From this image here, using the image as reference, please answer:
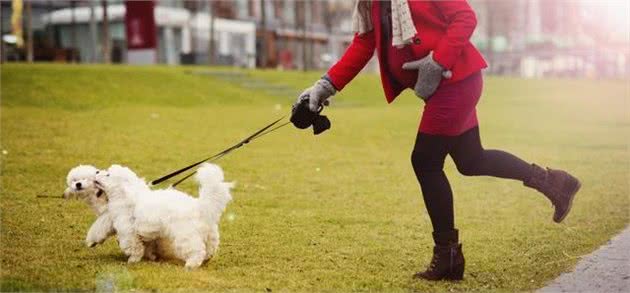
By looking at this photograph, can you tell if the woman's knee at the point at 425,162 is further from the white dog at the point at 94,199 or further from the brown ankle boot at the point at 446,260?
the white dog at the point at 94,199

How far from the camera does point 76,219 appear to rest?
7.64 m

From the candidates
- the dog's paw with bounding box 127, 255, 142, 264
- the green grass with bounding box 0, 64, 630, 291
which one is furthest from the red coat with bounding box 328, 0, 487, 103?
the dog's paw with bounding box 127, 255, 142, 264

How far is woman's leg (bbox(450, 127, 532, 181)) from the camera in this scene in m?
5.26

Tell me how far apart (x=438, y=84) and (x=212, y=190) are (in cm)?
153

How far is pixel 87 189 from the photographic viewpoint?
5.77 metres

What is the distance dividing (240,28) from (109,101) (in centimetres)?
3159

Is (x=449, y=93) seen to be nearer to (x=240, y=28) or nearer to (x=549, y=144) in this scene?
(x=549, y=144)

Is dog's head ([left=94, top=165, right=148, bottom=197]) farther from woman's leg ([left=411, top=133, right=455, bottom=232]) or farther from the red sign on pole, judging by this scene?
the red sign on pole

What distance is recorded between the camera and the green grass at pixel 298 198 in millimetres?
5453

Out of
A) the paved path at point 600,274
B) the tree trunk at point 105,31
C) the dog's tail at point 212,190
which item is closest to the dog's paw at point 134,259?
the dog's tail at point 212,190

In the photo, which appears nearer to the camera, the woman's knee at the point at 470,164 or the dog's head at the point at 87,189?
the woman's knee at the point at 470,164

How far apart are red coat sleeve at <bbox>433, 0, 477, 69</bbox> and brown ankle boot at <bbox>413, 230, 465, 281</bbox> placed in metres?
1.05

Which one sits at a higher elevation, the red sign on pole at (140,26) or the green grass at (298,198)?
the red sign on pole at (140,26)

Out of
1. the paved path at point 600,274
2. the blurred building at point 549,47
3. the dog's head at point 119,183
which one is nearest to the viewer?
the paved path at point 600,274
